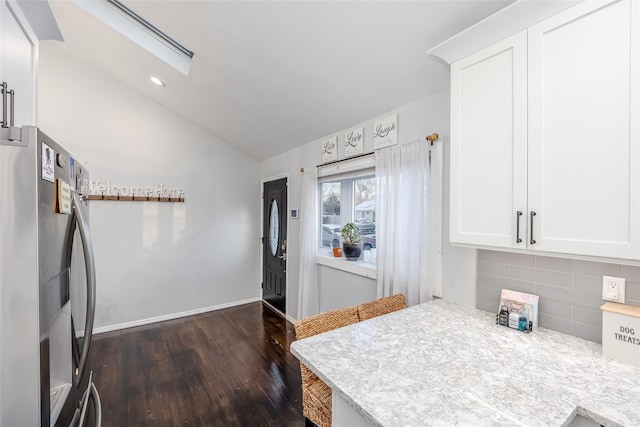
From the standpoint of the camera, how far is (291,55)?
203cm

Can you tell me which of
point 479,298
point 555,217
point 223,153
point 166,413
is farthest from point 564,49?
point 223,153

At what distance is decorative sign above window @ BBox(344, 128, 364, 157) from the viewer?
103 inches

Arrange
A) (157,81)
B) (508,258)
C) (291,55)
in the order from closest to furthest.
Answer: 1. (508,258)
2. (291,55)
3. (157,81)

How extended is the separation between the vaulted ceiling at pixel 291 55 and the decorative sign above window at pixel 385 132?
0.33ft

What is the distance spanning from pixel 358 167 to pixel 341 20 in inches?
51.4

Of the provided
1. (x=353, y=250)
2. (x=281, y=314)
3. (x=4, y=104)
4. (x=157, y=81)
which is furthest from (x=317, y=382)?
(x=157, y=81)

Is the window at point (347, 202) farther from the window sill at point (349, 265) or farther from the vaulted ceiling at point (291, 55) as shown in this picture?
the vaulted ceiling at point (291, 55)

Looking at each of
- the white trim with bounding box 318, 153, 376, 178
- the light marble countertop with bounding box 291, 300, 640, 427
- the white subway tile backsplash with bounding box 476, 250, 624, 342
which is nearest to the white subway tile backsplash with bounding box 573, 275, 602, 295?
the white subway tile backsplash with bounding box 476, 250, 624, 342

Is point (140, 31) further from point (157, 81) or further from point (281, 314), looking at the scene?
point (281, 314)

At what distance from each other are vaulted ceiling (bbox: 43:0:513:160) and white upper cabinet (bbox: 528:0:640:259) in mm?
439

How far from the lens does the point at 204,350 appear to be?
300cm

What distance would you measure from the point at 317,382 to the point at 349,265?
147 centimetres

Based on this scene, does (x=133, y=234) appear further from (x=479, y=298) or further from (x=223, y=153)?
(x=479, y=298)

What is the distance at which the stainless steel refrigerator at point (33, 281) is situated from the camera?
775mm
